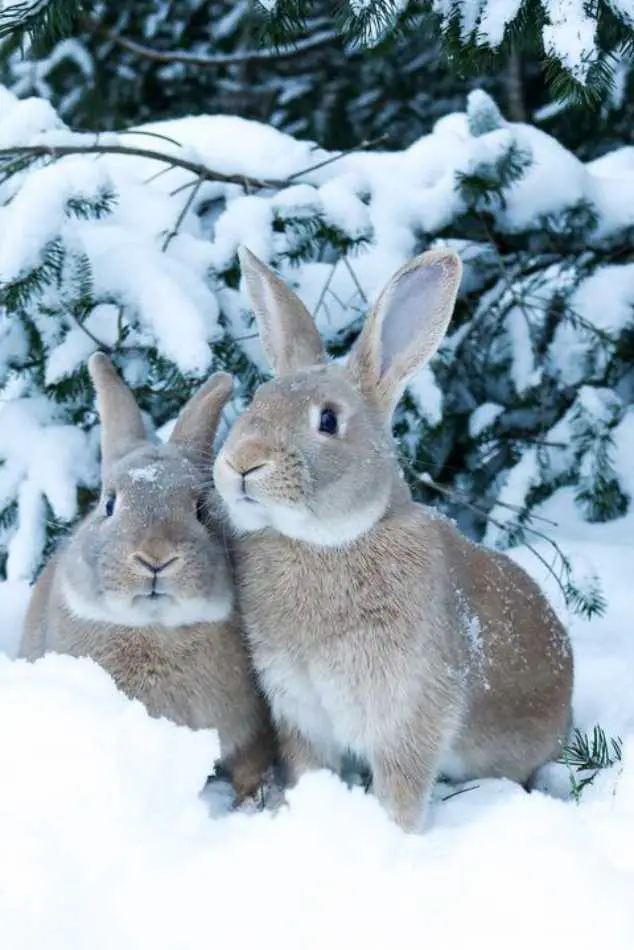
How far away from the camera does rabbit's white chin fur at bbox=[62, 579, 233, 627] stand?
2.63m

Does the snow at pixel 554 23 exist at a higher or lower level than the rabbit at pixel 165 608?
higher

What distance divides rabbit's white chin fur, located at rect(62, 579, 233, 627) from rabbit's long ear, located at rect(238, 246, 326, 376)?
1.93 feet

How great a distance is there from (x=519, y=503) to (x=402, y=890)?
2527mm

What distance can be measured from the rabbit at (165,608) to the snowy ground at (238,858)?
335mm

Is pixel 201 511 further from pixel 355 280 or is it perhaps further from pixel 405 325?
pixel 355 280

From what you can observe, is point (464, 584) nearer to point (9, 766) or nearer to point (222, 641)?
point (222, 641)

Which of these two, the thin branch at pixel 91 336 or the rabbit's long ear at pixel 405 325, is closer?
the rabbit's long ear at pixel 405 325

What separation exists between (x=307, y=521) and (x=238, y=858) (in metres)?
0.74

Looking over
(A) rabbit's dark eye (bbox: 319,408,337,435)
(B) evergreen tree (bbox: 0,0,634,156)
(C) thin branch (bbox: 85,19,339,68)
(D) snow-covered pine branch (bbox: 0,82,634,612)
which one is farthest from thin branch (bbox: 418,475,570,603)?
(C) thin branch (bbox: 85,19,339,68)

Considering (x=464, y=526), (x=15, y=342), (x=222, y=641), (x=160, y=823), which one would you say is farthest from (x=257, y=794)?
(x=464, y=526)

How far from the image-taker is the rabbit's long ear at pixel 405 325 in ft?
9.04

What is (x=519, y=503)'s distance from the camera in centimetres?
429

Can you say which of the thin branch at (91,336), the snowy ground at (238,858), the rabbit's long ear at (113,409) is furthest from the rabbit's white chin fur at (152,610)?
the thin branch at (91,336)

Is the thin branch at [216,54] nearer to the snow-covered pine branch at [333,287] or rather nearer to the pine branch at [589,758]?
the snow-covered pine branch at [333,287]
